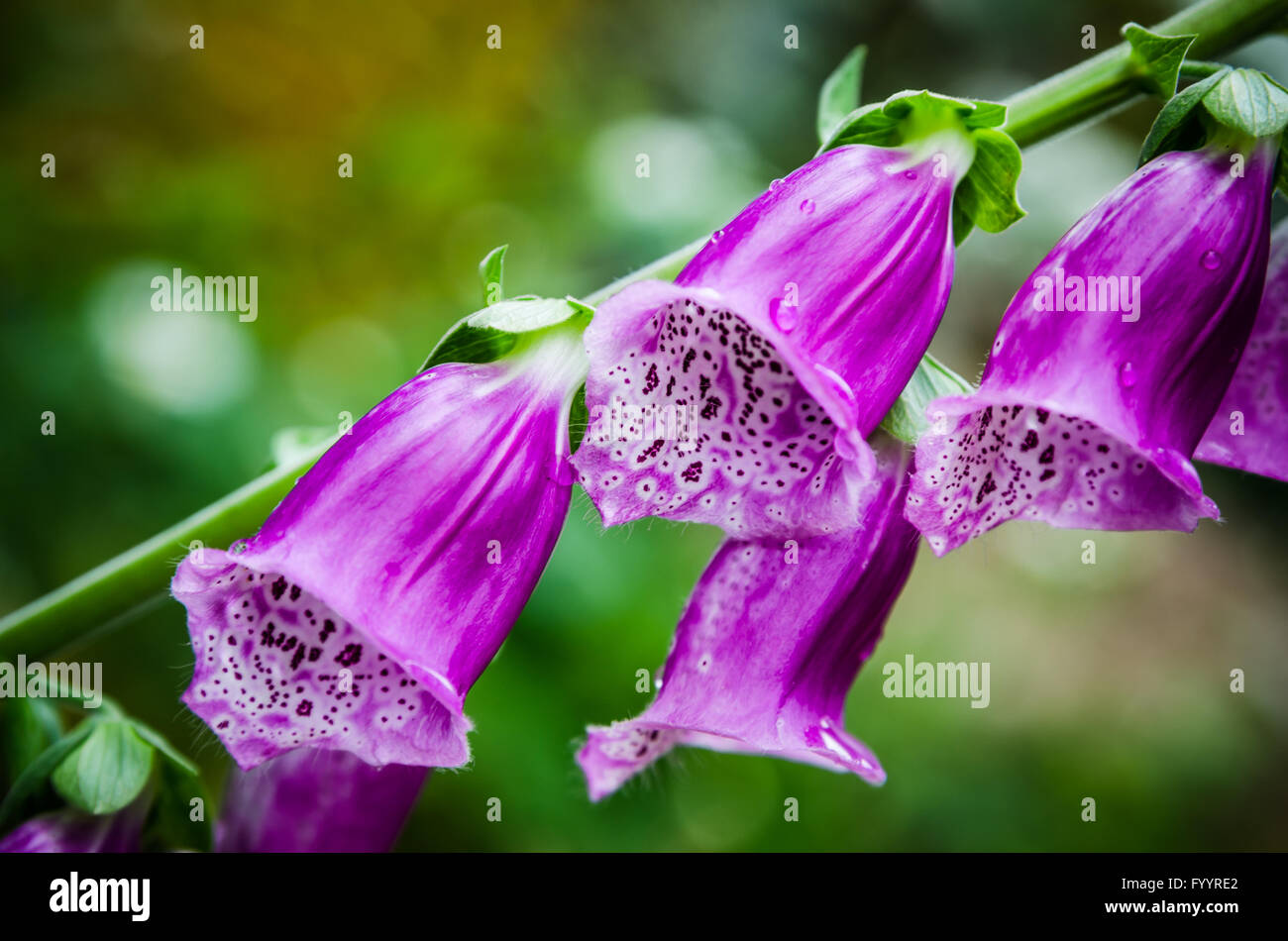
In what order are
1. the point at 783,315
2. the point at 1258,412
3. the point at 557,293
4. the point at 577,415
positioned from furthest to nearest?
1. the point at 557,293
2. the point at 1258,412
3. the point at 577,415
4. the point at 783,315

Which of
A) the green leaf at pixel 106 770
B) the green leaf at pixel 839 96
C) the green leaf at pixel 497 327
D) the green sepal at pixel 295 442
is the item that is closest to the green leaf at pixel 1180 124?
the green leaf at pixel 839 96

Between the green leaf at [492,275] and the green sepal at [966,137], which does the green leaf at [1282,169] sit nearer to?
the green sepal at [966,137]

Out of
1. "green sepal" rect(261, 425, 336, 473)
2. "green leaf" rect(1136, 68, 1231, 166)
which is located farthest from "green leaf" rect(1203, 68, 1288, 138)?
"green sepal" rect(261, 425, 336, 473)

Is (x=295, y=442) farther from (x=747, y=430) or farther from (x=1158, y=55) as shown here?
(x=1158, y=55)

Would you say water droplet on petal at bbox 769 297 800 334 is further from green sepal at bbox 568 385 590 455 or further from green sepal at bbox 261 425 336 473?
green sepal at bbox 261 425 336 473

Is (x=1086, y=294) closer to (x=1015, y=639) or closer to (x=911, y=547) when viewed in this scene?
(x=911, y=547)

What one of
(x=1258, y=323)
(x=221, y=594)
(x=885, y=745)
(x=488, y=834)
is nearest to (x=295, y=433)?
(x=221, y=594)

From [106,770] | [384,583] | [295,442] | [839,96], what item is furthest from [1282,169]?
[106,770]
